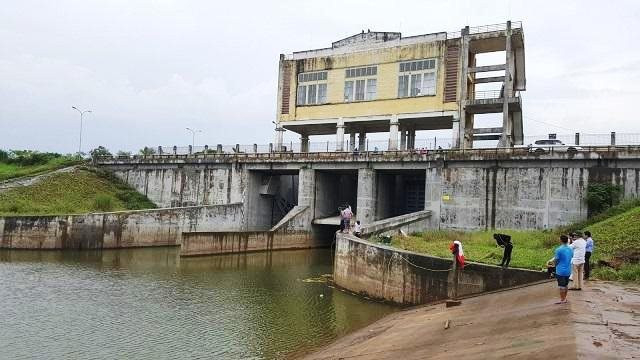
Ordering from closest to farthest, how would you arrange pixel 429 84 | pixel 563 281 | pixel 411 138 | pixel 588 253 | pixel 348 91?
pixel 563 281
pixel 588 253
pixel 429 84
pixel 348 91
pixel 411 138

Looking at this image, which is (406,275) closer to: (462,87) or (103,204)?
(462,87)

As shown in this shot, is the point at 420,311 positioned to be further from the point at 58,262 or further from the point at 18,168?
the point at 18,168

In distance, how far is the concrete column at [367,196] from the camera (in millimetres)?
36156

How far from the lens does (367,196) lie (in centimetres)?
3628

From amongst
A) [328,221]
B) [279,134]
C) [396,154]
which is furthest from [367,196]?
[279,134]

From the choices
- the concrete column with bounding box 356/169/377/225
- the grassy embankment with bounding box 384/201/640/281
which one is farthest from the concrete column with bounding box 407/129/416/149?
the grassy embankment with bounding box 384/201/640/281

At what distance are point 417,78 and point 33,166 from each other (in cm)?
3997

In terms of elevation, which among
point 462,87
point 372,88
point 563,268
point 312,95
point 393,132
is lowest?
point 563,268

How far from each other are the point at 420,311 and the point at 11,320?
12.2 meters

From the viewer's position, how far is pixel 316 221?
38500mm

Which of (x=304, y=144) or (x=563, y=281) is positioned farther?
(x=304, y=144)

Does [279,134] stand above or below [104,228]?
above

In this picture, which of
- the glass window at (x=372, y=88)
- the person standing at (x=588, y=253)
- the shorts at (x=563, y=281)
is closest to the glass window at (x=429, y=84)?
the glass window at (x=372, y=88)

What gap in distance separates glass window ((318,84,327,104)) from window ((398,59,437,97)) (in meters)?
6.50
